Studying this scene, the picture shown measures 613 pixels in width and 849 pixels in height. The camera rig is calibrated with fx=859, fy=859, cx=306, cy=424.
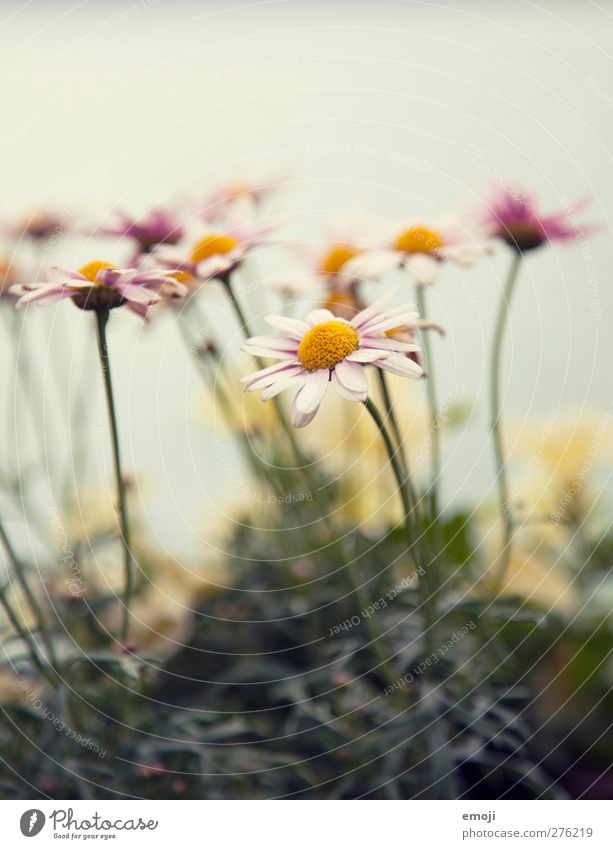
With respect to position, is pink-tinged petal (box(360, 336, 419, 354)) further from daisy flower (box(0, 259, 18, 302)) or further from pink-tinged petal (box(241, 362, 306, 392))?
daisy flower (box(0, 259, 18, 302))

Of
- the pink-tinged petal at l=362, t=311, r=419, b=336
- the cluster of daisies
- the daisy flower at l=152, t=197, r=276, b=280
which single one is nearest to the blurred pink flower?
the cluster of daisies

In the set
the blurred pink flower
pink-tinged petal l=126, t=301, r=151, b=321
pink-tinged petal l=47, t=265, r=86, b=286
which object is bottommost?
pink-tinged petal l=126, t=301, r=151, b=321

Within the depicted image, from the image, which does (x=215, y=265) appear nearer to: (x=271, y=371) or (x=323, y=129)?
(x=271, y=371)

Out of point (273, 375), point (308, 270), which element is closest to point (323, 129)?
point (308, 270)

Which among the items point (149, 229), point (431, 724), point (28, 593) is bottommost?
point (431, 724)

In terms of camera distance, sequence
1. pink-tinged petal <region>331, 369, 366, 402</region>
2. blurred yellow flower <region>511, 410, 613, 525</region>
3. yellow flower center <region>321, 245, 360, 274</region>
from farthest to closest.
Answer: blurred yellow flower <region>511, 410, 613, 525</region> → yellow flower center <region>321, 245, 360, 274</region> → pink-tinged petal <region>331, 369, 366, 402</region>

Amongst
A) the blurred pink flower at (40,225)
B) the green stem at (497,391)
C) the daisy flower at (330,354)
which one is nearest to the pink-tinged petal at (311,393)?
the daisy flower at (330,354)

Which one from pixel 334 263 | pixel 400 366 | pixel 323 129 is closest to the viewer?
pixel 400 366
